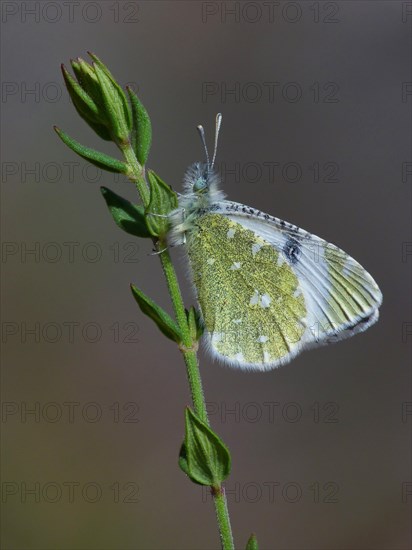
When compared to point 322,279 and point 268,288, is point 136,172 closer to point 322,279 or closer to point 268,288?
point 268,288

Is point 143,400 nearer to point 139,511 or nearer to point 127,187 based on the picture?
point 139,511

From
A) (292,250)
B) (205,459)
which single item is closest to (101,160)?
(205,459)

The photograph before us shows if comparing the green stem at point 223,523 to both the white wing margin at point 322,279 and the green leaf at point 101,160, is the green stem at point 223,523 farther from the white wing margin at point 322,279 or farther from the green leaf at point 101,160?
the white wing margin at point 322,279

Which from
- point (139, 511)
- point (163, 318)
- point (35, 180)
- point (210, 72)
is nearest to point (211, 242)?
point (163, 318)

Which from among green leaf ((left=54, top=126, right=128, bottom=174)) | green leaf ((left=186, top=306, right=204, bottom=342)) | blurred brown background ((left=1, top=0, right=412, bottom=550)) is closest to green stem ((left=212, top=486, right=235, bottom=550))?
green leaf ((left=186, top=306, right=204, bottom=342))

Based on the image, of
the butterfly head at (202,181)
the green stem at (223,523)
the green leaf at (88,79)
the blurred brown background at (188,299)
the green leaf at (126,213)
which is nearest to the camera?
the green stem at (223,523)

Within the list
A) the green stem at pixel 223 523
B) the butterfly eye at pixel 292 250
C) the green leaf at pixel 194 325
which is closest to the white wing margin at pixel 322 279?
the butterfly eye at pixel 292 250

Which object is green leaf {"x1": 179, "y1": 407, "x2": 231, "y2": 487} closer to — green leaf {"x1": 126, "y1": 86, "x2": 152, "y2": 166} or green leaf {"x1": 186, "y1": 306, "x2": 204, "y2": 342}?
green leaf {"x1": 186, "y1": 306, "x2": 204, "y2": 342}
